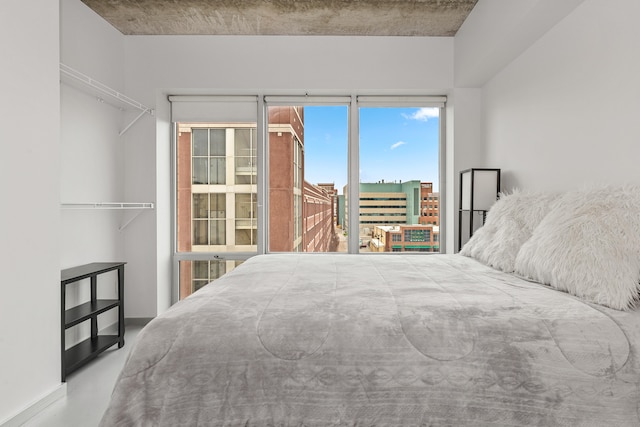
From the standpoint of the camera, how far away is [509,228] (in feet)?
6.46

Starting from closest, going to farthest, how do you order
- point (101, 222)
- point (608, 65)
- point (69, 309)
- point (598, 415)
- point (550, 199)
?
point (598, 415)
point (608, 65)
point (550, 199)
point (69, 309)
point (101, 222)

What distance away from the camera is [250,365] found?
3.23 feet

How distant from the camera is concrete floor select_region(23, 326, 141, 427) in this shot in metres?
1.76

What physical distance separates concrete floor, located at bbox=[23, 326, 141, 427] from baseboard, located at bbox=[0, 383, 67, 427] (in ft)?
0.08

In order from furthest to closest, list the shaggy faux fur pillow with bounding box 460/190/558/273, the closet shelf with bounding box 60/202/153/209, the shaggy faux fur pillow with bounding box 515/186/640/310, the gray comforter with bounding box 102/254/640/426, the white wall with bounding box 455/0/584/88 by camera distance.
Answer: the closet shelf with bounding box 60/202/153/209
the white wall with bounding box 455/0/584/88
the shaggy faux fur pillow with bounding box 460/190/558/273
the shaggy faux fur pillow with bounding box 515/186/640/310
the gray comforter with bounding box 102/254/640/426

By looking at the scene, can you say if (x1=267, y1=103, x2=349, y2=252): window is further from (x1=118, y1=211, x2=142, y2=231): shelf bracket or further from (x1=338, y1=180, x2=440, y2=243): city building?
(x1=118, y1=211, x2=142, y2=231): shelf bracket

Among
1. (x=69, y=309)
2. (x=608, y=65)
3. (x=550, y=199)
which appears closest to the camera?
(x=608, y=65)

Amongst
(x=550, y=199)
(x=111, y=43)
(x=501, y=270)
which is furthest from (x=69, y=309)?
(x=550, y=199)

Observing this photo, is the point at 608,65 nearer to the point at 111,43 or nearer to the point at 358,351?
the point at 358,351

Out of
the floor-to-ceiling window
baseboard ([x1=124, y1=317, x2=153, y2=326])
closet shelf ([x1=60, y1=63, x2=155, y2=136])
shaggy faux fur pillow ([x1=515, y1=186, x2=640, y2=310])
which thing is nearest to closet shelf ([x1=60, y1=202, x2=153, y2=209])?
the floor-to-ceiling window

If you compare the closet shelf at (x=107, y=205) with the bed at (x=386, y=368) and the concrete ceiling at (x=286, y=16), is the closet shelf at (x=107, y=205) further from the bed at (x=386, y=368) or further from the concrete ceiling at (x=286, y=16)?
the bed at (x=386, y=368)

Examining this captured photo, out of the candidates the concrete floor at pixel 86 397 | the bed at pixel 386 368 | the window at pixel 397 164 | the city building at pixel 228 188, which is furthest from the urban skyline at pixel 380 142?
the bed at pixel 386 368

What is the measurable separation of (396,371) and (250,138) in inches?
121

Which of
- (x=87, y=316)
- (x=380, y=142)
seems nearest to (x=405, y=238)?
(x=380, y=142)
